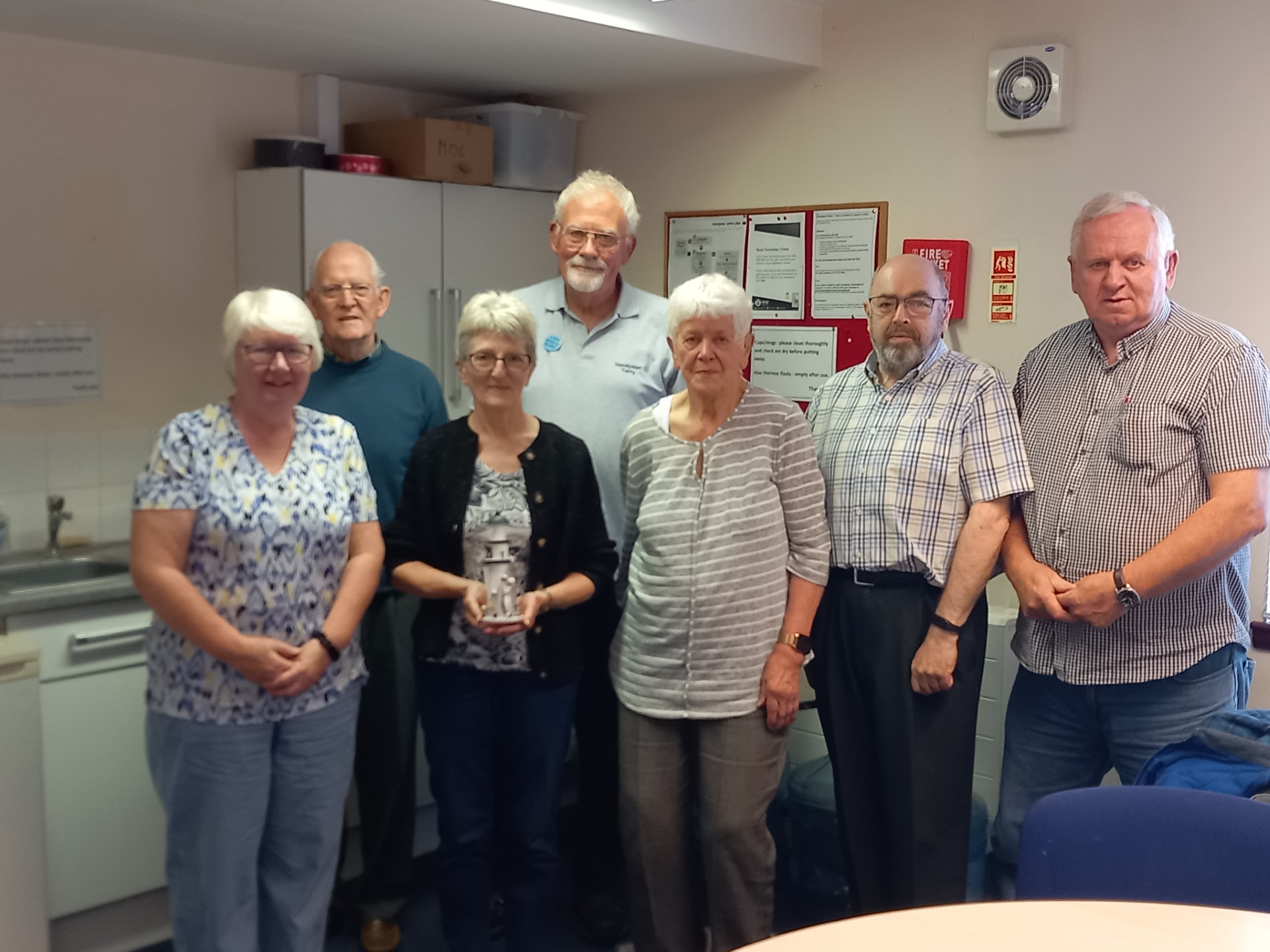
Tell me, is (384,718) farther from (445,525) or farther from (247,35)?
(247,35)

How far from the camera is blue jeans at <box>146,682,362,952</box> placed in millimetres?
2115

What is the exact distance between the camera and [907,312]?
2.36 m

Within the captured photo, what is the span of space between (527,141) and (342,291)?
150 cm

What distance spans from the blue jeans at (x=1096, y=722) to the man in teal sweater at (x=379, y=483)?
1303 mm

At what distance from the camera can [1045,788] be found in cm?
241

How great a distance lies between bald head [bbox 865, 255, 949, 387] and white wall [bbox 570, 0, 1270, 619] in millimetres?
797

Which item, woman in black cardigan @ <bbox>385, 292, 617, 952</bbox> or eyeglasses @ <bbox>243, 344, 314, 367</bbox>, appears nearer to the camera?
eyeglasses @ <bbox>243, 344, 314, 367</bbox>

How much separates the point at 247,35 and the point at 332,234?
0.58m

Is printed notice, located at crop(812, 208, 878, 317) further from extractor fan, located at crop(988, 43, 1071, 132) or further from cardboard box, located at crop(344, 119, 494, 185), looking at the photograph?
cardboard box, located at crop(344, 119, 494, 185)

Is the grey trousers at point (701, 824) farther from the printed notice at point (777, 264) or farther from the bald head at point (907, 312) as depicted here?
the printed notice at point (777, 264)

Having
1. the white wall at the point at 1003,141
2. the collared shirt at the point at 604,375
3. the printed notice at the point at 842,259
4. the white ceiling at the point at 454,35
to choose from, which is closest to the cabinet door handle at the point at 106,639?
the collared shirt at the point at 604,375

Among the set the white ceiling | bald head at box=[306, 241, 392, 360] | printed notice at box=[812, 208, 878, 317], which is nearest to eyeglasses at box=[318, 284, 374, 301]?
bald head at box=[306, 241, 392, 360]

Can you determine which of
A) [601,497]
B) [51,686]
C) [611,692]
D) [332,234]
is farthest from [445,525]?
[332,234]

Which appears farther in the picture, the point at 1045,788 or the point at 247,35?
the point at 247,35
